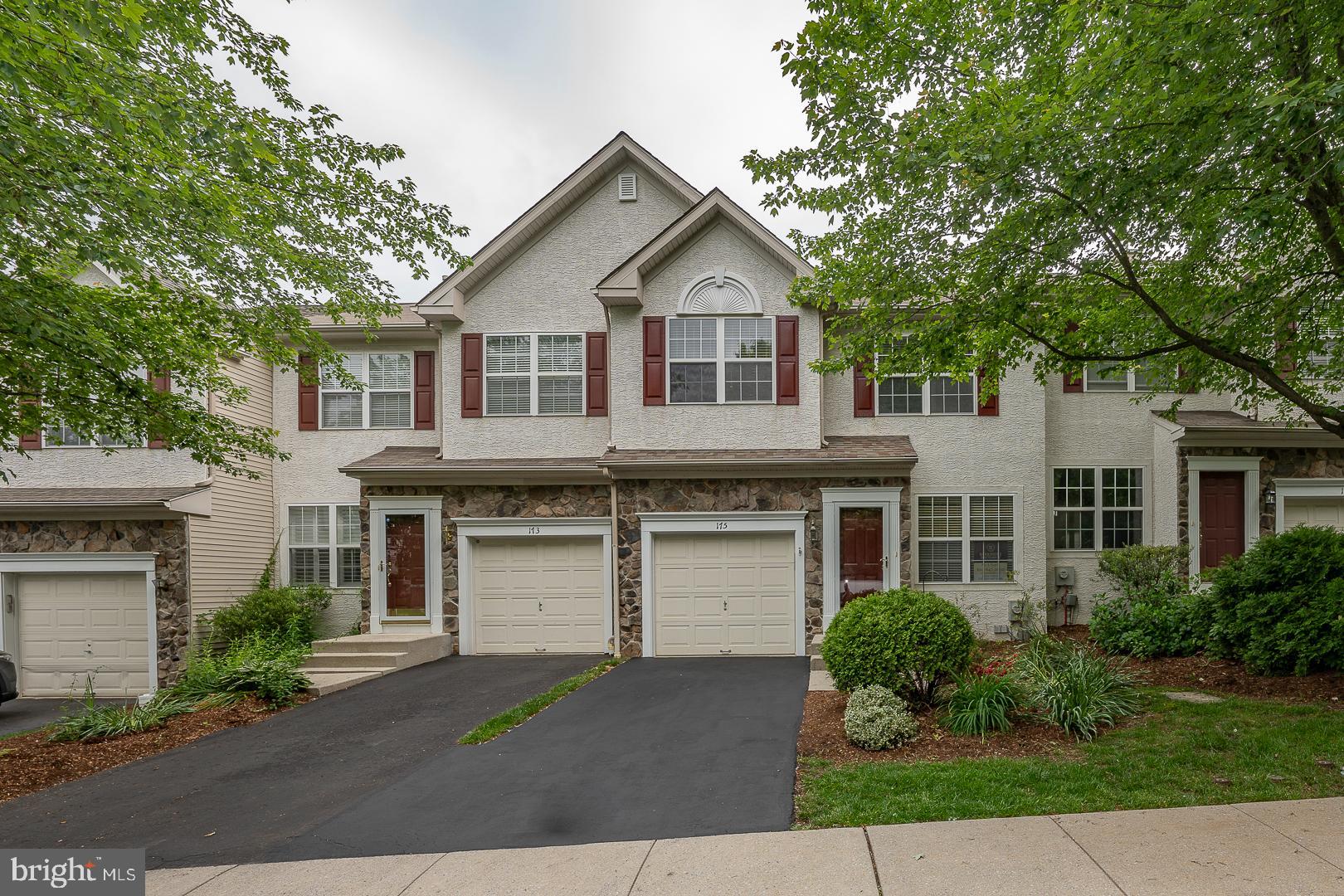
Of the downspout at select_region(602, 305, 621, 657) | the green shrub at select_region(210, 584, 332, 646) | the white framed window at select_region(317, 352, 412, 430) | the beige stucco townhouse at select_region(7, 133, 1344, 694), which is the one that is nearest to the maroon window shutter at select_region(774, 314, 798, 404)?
the beige stucco townhouse at select_region(7, 133, 1344, 694)

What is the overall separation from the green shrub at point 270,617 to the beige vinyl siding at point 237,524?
374 millimetres

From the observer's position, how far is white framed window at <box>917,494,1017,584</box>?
12.6 m

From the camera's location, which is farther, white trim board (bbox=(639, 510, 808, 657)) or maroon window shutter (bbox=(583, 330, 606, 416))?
maroon window shutter (bbox=(583, 330, 606, 416))

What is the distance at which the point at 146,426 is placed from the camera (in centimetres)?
843

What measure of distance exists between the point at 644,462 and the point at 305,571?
7.88 meters

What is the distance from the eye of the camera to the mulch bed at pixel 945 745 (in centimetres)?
635

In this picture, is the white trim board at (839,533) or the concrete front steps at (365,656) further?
the white trim board at (839,533)

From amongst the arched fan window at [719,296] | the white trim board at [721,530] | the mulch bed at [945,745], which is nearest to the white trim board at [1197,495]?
the white trim board at [721,530]

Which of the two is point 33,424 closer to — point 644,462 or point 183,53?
point 183,53

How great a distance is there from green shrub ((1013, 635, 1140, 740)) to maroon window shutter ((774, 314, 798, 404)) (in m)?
5.69

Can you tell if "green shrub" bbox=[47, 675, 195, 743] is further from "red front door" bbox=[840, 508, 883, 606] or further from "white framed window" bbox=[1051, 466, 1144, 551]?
"white framed window" bbox=[1051, 466, 1144, 551]

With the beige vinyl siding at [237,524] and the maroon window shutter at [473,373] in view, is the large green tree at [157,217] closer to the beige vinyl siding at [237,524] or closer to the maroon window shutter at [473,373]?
the maroon window shutter at [473,373]

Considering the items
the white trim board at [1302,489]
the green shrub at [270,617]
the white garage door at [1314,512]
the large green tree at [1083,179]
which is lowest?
the green shrub at [270,617]

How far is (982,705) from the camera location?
6.90 m
